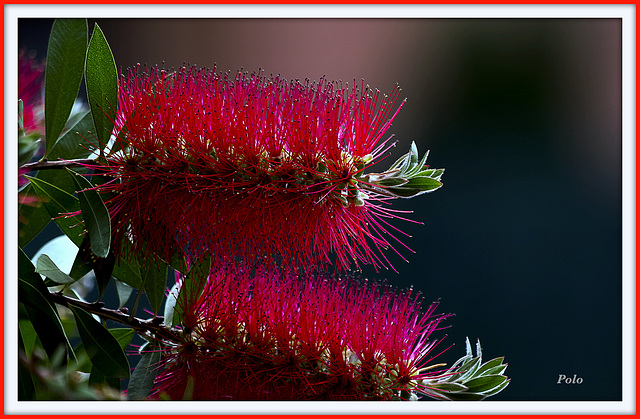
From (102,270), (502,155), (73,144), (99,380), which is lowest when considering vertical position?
(99,380)

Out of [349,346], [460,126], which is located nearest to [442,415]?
[349,346]

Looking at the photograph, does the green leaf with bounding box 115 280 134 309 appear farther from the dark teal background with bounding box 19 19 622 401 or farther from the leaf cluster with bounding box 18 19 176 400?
the dark teal background with bounding box 19 19 622 401

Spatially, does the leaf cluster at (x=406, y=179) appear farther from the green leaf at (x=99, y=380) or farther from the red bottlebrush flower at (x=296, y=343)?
the green leaf at (x=99, y=380)

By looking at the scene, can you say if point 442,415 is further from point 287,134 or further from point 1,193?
point 1,193

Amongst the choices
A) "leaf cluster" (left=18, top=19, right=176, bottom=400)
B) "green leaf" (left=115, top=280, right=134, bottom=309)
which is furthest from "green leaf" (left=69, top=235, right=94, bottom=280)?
"green leaf" (left=115, top=280, right=134, bottom=309)

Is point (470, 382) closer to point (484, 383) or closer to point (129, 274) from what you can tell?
point (484, 383)

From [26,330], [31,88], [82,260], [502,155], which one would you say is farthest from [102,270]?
[502,155]
